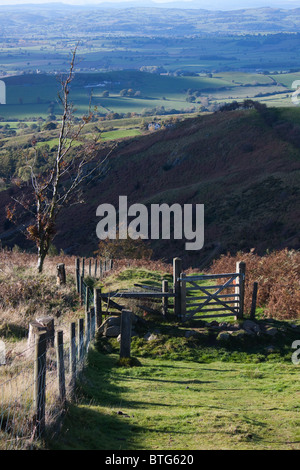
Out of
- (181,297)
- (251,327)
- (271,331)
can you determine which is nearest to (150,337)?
(181,297)

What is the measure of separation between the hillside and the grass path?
23944 mm

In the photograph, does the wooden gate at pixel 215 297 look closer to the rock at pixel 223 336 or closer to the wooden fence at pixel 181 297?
the wooden fence at pixel 181 297

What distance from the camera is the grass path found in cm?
738

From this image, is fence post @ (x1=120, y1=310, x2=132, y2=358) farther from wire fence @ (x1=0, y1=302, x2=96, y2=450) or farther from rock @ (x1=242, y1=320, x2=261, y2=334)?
rock @ (x1=242, y1=320, x2=261, y2=334)

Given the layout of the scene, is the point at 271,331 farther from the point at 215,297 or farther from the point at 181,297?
the point at 181,297

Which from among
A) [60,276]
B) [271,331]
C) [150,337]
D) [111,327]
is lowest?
[150,337]

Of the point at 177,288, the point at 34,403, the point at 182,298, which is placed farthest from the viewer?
the point at 177,288

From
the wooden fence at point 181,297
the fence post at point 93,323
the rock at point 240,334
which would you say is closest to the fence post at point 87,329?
the fence post at point 93,323

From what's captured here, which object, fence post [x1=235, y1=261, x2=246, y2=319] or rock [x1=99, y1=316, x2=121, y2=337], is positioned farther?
fence post [x1=235, y1=261, x2=246, y2=319]

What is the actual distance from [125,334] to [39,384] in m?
5.56

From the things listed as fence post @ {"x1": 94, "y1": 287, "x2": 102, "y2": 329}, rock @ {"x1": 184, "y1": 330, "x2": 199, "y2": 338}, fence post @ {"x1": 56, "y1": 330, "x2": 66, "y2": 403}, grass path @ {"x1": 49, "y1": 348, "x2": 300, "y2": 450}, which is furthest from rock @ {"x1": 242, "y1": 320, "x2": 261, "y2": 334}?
fence post @ {"x1": 56, "y1": 330, "x2": 66, "y2": 403}

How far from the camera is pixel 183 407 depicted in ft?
30.3

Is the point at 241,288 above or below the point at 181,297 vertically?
above
